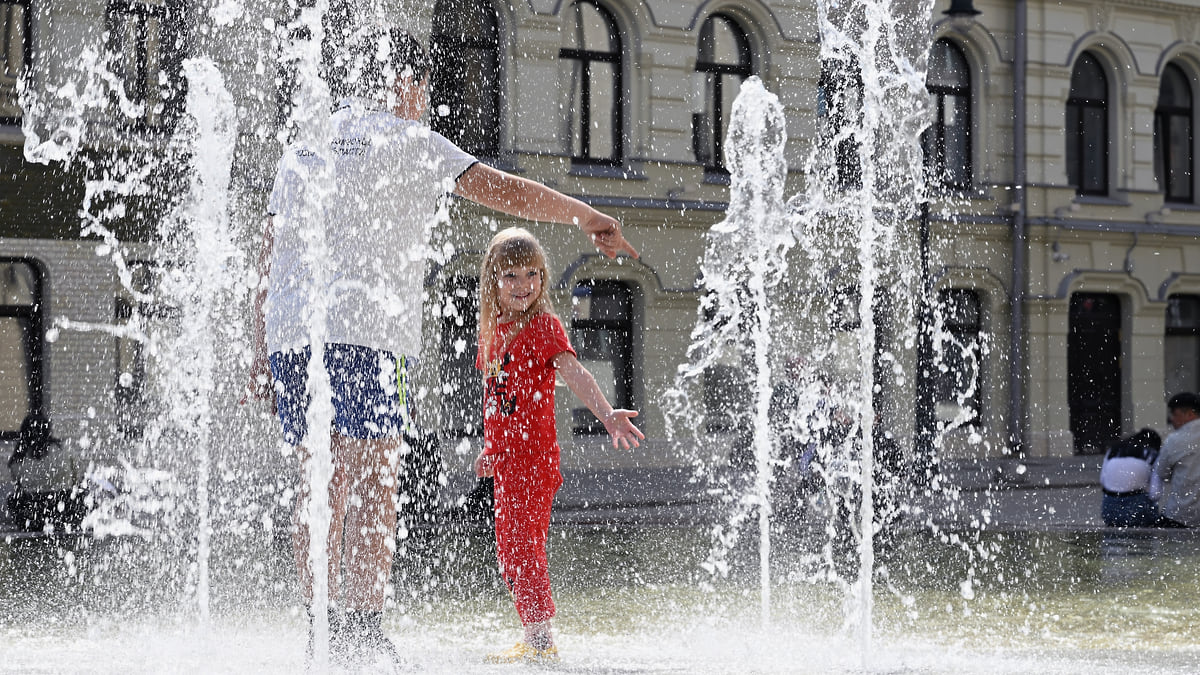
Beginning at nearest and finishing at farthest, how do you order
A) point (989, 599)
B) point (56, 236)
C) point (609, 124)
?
point (989, 599), point (56, 236), point (609, 124)

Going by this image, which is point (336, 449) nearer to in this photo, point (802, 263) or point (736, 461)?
point (736, 461)

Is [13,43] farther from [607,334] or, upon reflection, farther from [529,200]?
[529,200]

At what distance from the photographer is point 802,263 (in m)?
21.1

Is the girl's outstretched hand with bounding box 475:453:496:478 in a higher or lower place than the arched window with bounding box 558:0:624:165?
lower

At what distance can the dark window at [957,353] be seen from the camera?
22.6 metres

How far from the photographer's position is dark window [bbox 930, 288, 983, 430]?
74.1 ft

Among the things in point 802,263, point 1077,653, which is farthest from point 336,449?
point 802,263

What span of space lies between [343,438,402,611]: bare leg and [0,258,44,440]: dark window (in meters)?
13.8

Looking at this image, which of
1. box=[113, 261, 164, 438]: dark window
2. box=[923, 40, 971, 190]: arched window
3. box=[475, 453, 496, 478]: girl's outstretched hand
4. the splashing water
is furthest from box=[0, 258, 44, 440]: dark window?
box=[475, 453, 496, 478]: girl's outstretched hand

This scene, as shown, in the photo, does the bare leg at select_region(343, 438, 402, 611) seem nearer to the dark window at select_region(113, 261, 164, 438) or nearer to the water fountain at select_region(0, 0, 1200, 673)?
the water fountain at select_region(0, 0, 1200, 673)

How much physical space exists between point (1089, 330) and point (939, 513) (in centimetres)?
1221

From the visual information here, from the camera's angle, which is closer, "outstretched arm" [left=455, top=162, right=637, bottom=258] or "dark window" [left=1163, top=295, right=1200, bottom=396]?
"outstretched arm" [left=455, top=162, right=637, bottom=258]

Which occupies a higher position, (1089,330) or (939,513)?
(1089,330)

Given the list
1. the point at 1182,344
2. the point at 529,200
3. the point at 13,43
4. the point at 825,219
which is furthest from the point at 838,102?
the point at 529,200
